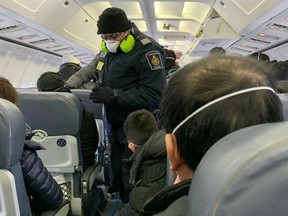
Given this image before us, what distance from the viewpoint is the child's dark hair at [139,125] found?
2768mm

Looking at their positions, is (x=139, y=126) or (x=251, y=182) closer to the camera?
(x=251, y=182)

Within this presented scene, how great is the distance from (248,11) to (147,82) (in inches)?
140

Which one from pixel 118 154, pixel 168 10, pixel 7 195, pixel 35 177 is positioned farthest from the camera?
pixel 168 10

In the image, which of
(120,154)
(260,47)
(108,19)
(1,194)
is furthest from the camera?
(260,47)

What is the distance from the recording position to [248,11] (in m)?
5.77

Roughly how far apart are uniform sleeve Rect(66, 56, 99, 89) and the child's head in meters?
1.04

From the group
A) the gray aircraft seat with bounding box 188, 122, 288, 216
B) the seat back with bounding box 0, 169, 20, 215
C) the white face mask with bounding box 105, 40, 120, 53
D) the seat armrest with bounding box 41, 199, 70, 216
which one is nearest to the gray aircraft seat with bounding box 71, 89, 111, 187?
the white face mask with bounding box 105, 40, 120, 53

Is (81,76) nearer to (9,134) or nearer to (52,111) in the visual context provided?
(52,111)

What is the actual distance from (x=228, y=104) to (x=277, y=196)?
27 cm

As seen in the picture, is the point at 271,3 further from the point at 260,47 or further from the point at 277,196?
the point at 277,196

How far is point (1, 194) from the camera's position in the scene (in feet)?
5.01

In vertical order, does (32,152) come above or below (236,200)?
below

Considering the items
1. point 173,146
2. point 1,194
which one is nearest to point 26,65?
point 1,194

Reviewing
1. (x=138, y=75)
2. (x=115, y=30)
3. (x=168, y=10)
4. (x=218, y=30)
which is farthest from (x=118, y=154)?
(x=218, y=30)
